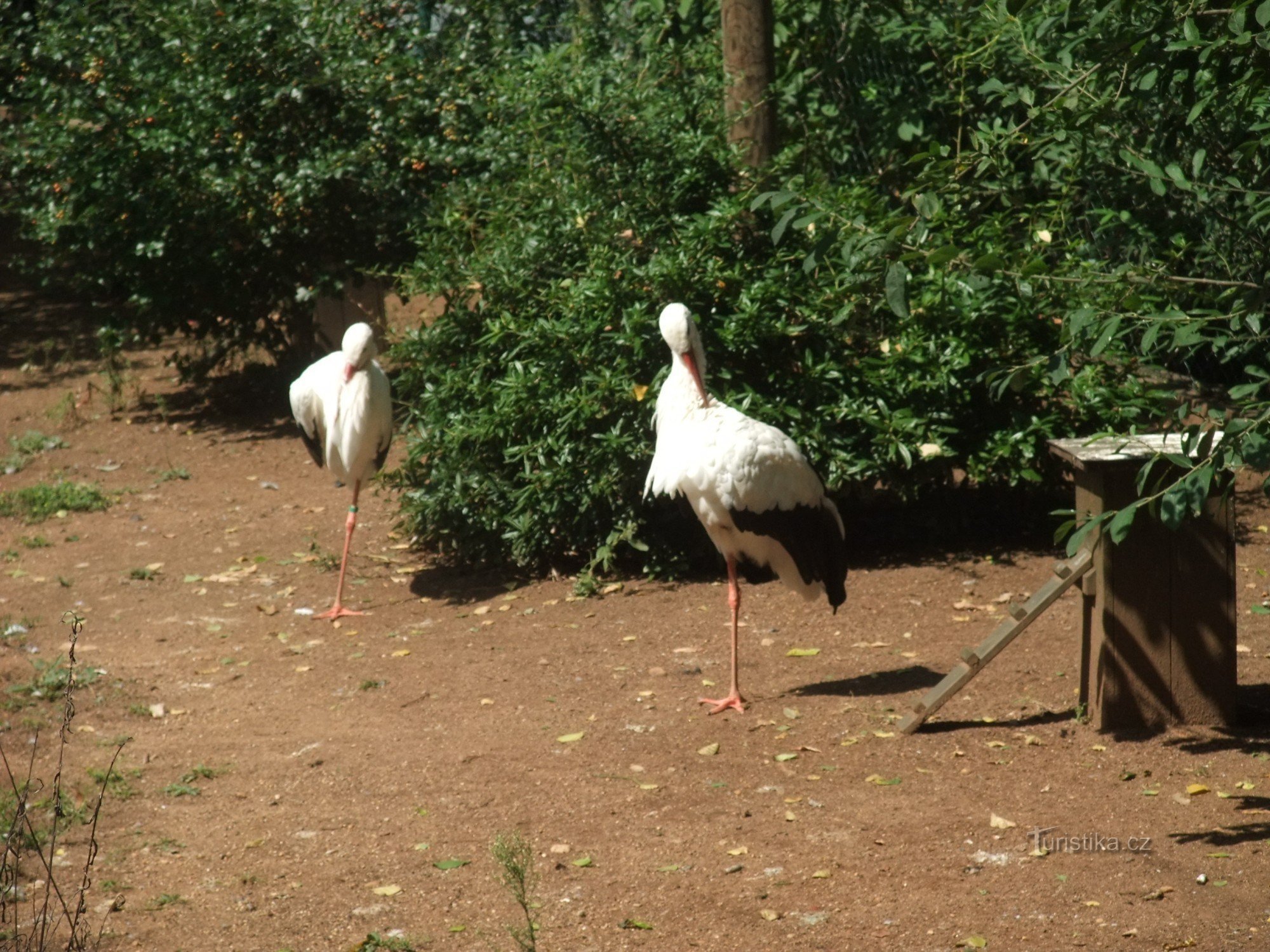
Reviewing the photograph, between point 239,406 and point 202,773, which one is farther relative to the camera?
point 239,406

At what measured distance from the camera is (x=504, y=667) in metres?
6.46

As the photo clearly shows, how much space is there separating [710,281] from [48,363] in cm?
815

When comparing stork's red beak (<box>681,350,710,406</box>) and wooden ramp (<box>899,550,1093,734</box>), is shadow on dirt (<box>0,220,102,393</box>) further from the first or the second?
wooden ramp (<box>899,550,1093,734</box>)

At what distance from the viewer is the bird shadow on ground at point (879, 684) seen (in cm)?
591

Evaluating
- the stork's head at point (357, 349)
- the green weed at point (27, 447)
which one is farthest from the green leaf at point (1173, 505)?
the green weed at point (27, 447)

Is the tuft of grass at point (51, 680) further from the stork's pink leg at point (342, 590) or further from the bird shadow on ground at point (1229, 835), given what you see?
the bird shadow on ground at point (1229, 835)

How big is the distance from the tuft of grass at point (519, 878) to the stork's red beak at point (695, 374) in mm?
2313

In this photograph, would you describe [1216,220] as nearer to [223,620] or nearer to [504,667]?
[504,667]

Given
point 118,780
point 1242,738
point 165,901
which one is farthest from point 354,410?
point 1242,738

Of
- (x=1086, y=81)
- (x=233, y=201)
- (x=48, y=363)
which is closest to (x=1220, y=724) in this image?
(x=1086, y=81)

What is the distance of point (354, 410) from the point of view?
7.96 metres

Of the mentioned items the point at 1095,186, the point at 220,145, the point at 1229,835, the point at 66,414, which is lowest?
the point at 1229,835

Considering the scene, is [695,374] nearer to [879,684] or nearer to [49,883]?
[879,684]

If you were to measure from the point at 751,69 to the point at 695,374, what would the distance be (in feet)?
9.09
